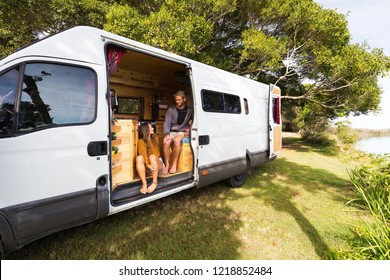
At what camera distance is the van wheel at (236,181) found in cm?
519

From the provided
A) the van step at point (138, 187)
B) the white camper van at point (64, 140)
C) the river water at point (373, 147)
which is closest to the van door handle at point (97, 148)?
the white camper van at point (64, 140)

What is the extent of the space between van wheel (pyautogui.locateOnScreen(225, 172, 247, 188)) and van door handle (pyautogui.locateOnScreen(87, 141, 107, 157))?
137 inches

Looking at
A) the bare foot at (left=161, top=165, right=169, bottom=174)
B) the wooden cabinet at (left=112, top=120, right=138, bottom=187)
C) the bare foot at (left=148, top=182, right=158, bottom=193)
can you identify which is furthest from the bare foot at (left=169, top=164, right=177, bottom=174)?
the wooden cabinet at (left=112, top=120, right=138, bottom=187)

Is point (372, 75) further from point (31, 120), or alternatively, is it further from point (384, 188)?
point (31, 120)

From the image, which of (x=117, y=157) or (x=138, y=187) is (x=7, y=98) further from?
(x=138, y=187)

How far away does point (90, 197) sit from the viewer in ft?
7.86

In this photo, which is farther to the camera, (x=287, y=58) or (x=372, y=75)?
(x=287, y=58)

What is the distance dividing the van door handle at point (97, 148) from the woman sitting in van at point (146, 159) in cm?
99

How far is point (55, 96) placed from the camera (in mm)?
2256

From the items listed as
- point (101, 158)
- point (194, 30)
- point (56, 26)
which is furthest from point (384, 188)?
→ point (56, 26)

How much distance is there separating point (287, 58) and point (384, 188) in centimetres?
857

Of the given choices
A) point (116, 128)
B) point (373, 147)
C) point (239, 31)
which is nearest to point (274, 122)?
point (373, 147)

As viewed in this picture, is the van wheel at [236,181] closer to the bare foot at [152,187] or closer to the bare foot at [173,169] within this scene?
the bare foot at [173,169]

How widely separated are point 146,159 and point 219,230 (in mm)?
1818
